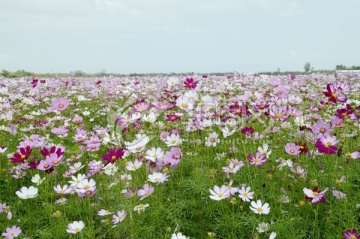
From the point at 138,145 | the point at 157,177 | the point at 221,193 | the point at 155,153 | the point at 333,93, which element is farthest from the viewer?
the point at 138,145

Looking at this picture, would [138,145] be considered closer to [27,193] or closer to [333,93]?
[27,193]

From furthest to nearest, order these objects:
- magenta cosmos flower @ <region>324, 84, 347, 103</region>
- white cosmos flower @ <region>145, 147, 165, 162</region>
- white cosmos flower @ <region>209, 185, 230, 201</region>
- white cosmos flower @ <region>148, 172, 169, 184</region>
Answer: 1. magenta cosmos flower @ <region>324, 84, 347, 103</region>
2. white cosmos flower @ <region>145, 147, 165, 162</region>
3. white cosmos flower @ <region>148, 172, 169, 184</region>
4. white cosmos flower @ <region>209, 185, 230, 201</region>

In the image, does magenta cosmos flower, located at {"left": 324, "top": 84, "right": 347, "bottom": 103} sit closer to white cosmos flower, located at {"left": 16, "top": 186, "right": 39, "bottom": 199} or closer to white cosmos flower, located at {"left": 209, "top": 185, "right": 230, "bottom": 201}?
white cosmos flower, located at {"left": 209, "top": 185, "right": 230, "bottom": 201}

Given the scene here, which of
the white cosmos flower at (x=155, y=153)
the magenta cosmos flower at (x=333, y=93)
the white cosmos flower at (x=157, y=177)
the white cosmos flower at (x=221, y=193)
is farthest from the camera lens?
the magenta cosmos flower at (x=333, y=93)

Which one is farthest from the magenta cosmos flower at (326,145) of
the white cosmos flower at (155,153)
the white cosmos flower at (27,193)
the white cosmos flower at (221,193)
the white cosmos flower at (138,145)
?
the white cosmos flower at (27,193)

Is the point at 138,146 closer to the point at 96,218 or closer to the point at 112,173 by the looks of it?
the point at 112,173

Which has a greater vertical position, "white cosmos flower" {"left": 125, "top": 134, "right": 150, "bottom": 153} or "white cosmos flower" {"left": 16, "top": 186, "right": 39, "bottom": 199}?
"white cosmos flower" {"left": 125, "top": 134, "right": 150, "bottom": 153}

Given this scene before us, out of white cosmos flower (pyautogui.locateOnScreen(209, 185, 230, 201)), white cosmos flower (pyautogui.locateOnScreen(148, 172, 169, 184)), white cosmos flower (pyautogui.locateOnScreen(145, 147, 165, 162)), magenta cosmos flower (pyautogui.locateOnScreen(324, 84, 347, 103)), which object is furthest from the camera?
magenta cosmos flower (pyautogui.locateOnScreen(324, 84, 347, 103))

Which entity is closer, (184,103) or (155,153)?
(155,153)

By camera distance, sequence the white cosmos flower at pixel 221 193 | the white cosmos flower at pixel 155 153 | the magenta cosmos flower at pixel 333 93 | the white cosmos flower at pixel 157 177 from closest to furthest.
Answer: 1. the white cosmos flower at pixel 221 193
2. the white cosmos flower at pixel 157 177
3. the white cosmos flower at pixel 155 153
4. the magenta cosmos flower at pixel 333 93

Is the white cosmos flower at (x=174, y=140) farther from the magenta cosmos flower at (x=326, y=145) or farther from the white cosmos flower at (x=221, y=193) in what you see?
→ the magenta cosmos flower at (x=326, y=145)

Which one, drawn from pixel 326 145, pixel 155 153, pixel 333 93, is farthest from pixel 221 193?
pixel 333 93

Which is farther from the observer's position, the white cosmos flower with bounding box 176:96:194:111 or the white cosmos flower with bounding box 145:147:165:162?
the white cosmos flower with bounding box 176:96:194:111

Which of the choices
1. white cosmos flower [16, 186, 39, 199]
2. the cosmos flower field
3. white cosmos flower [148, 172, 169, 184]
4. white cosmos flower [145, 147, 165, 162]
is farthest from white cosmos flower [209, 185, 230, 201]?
white cosmos flower [16, 186, 39, 199]
